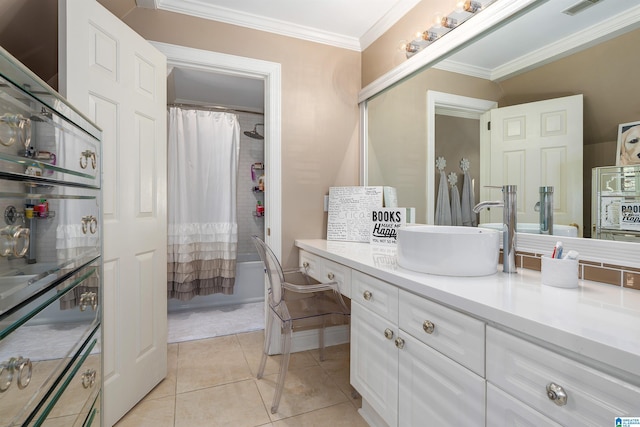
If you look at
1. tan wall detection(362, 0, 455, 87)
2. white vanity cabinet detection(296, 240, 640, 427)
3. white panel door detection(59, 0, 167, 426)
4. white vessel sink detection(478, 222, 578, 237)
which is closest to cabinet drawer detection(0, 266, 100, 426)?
white panel door detection(59, 0, 167, 426)

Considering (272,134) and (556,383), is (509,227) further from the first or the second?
(272,134)

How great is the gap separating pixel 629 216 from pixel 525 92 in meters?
0.63

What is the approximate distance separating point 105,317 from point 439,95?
210 cm

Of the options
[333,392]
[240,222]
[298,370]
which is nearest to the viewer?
[333,392]

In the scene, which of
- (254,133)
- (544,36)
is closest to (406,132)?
(544,36)

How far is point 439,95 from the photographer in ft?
5.82

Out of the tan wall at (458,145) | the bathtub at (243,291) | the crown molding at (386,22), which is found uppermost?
the crown molding at (386,22)

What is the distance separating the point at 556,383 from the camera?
2.17ft

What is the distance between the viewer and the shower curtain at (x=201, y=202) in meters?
3.12

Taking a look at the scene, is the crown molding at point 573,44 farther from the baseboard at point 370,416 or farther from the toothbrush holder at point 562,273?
the baseboard at point 370,416

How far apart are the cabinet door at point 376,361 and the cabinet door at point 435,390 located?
5 centimetres

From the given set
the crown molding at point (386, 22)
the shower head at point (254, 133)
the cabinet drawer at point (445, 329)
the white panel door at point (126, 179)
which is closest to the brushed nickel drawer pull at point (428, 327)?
the cabinet drawer at point (445, 329)

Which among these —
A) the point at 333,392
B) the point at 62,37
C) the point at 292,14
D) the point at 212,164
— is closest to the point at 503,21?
the point at 292,14

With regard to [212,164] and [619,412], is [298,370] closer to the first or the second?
[619,412]
